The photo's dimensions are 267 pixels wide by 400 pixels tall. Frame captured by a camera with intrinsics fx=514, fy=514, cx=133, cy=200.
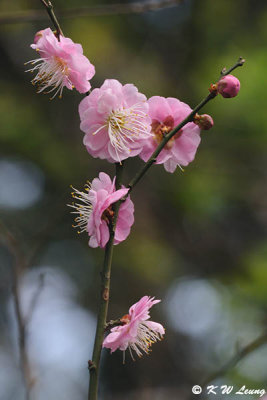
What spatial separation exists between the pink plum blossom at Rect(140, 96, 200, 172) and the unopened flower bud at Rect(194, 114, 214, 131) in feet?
0.21

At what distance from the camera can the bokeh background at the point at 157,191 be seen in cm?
311

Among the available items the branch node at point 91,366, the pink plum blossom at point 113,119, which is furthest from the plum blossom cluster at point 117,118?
the branch node at point 91,366

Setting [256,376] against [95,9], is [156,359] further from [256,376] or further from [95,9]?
[95,9]

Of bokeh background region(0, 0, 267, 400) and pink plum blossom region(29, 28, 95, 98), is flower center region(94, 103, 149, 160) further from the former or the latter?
bokeh background region(0, 0, 267, 400)

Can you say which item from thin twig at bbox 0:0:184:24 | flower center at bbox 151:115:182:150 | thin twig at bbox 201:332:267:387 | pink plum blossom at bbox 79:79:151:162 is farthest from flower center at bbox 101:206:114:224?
thin twig at bbox 0:0:184:24

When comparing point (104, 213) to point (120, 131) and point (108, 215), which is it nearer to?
point (108, 215)

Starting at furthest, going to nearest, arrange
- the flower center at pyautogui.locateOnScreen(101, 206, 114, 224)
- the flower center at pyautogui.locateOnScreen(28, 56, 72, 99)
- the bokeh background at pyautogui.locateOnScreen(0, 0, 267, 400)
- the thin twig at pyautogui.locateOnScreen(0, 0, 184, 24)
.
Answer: the bokeh background at pyautogui.locateOnScreen(0, 0, 267, 400) < the thin twig at pyautogui.locateOnScreen(0, 0, 184, 24) < the flower center at pyautogui.locateOnScreen(28, 56, 72, 99) < the flower center at pyautogui.locateOnScreen(101, 206, 114, 224)

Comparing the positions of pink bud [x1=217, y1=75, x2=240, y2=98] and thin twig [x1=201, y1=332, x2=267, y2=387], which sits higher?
pink bud [x1=217, y1=75, x2=240, y2=98]

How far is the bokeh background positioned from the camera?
10.2 ft

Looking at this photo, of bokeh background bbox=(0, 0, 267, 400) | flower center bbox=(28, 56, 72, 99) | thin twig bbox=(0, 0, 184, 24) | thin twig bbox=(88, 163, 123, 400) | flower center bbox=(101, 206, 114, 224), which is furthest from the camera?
bokeh background bbox=(0, 0, 267, 400)

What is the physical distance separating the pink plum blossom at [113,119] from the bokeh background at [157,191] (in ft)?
6.71

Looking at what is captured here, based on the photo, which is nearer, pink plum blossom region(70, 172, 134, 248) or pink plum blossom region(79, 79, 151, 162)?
pink plum blossom region(70, 172, 134, 248)

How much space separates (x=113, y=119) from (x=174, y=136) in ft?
0.38

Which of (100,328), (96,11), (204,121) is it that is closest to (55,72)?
(204,121)
